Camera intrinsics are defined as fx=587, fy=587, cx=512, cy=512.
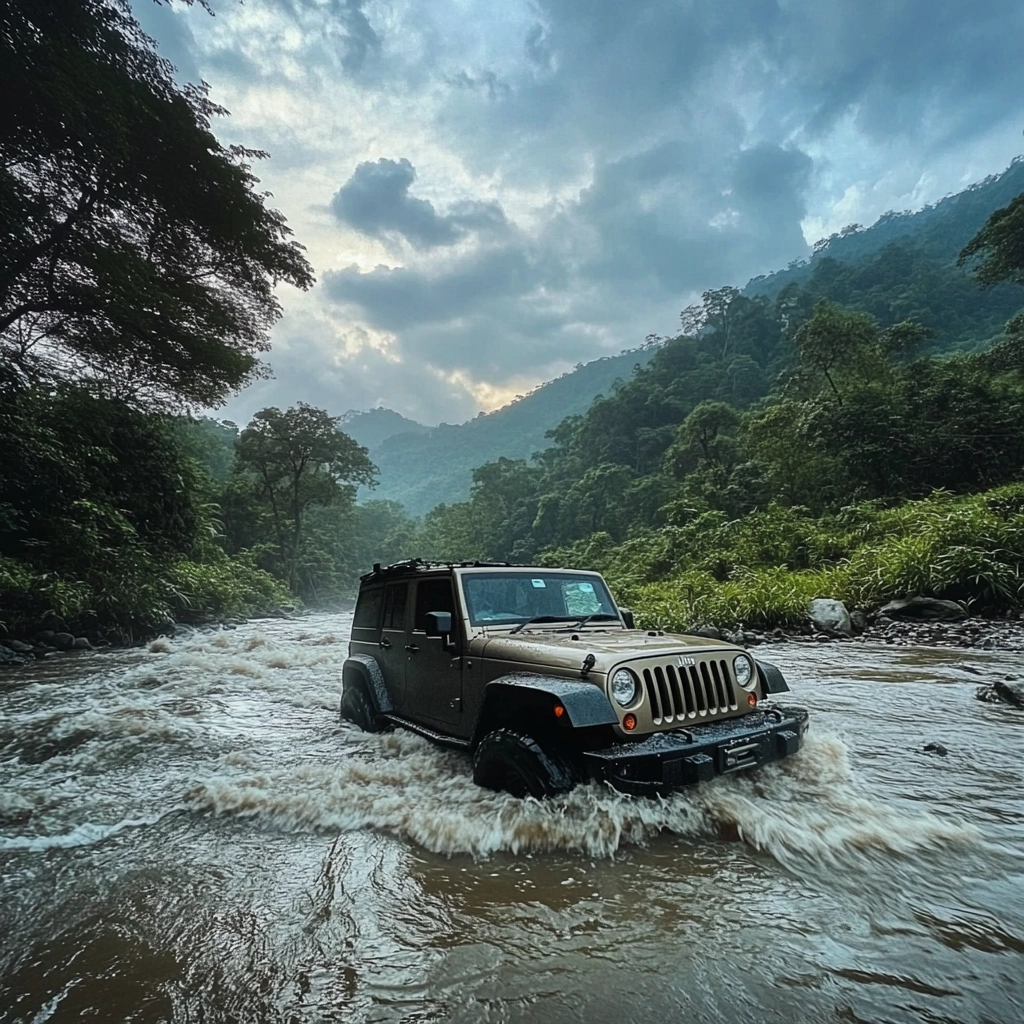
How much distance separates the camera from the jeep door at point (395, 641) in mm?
5094

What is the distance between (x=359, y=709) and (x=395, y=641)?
3.28ft

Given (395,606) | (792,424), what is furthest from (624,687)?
(792,424)

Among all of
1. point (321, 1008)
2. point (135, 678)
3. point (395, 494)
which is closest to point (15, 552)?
point (135, 678)

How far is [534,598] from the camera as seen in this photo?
4742mm

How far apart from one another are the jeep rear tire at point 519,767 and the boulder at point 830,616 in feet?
30.8

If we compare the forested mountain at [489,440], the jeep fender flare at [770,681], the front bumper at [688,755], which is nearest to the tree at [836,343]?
the jeep fender flare at [770,681]

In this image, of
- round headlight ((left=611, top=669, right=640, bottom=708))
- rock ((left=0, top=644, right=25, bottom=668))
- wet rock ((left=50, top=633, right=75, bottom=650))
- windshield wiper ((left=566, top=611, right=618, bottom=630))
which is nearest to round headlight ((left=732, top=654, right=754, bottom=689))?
round headlight ((left=611, top=669, right=640, bottom=708))

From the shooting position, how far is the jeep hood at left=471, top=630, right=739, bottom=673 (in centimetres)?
335

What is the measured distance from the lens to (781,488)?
85.3 feet

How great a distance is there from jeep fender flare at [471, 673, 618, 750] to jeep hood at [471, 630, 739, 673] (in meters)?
0.11

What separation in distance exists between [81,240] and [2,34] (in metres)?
3.37

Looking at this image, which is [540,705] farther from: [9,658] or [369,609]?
[9,658]

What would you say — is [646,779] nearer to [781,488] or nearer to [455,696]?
[455,696]

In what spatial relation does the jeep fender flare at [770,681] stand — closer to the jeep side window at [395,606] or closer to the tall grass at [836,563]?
the jeep side window at [395,606]
